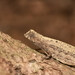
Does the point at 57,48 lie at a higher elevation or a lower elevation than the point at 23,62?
higher

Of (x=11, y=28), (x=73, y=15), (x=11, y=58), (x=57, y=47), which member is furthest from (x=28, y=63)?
(x=73, y=15)

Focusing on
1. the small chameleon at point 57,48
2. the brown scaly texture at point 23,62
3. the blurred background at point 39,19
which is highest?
the blurred background at point 39,19

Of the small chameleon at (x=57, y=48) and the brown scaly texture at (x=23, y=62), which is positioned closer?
the brown scaly texture at (x=23, y=62)

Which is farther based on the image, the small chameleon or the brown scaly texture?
the small chameleon

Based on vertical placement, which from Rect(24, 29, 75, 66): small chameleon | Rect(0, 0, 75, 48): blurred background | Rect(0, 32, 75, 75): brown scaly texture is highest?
Rect(0, 0, 75, 48): blurred background

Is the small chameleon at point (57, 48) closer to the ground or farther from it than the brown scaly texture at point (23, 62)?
farther from it

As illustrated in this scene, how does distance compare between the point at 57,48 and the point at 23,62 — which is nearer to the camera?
the point at 23,62

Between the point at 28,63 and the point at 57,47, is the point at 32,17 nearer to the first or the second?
the point at 57,47

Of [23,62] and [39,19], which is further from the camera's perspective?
[39,19]
